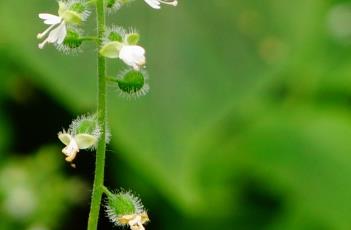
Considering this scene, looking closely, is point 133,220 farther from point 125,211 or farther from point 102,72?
point 102,72

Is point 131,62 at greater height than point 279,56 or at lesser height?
lesser

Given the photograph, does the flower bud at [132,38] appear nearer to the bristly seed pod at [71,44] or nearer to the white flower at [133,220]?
the bristly seed pod at [71,44]

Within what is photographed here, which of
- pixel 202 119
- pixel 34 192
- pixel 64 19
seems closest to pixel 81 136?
pixel 64 19

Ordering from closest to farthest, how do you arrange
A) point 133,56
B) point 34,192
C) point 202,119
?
point 133,56 < point 202,119 < point 34,192

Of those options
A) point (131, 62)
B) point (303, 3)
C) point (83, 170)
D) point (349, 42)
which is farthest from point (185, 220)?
point (131, 62)

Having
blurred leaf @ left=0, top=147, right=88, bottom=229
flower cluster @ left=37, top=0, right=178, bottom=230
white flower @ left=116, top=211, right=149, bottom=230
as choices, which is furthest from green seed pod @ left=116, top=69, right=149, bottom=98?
blurred leaf @ left=0, top=147, right=88, bottom=229

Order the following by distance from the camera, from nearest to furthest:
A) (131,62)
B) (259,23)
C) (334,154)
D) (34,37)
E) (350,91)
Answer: (131,62) < (34,37) < (259,23) < (334,154) < (350,91)

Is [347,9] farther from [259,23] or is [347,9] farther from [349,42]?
[259,23]
